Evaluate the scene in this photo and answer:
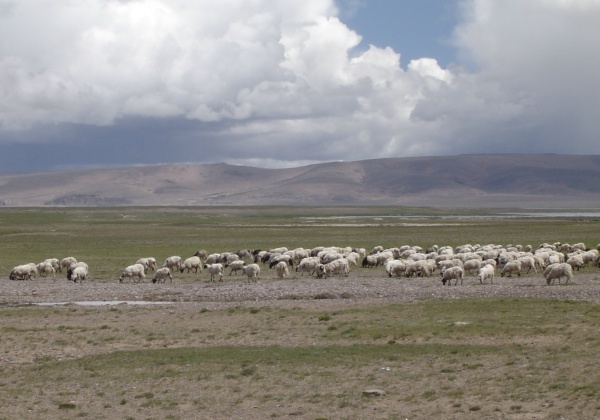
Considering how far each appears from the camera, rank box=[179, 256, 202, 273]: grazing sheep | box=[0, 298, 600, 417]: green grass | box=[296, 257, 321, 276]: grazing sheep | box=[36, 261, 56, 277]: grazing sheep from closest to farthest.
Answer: box=[0, 298, 600, 417]: green grass → box=[296, 257, 321, 276]: grazing sheep → box=[36, 261, 56, 277]: grazing sheep → box=[179, 256, 202, 273]: grazing sheep

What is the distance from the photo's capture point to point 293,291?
1111 inches

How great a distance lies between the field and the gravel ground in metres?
0.08

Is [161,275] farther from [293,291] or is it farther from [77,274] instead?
[293,291]

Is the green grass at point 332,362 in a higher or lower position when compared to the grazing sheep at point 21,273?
lower

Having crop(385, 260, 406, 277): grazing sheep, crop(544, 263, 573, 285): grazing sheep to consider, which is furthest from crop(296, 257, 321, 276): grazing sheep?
crop(544, 263, 573, 285): grazing sheep

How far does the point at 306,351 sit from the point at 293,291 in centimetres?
1110

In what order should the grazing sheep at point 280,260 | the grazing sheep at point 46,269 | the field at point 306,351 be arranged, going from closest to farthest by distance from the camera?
the field at point 306,351, the grazing sheep at point 46,269, the grazing sheep at point 280,260

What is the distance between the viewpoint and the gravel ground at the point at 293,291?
2552 cm

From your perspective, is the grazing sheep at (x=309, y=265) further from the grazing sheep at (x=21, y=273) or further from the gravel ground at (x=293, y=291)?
the grazing sheep at (x=21, y=273)

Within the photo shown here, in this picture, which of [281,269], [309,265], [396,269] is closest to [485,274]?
[396,269]

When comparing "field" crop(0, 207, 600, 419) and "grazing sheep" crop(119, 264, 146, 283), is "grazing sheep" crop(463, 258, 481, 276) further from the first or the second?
"grazing sheep" crop(119, 264, 146, 283)

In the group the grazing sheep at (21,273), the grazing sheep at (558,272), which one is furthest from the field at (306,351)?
the grazing sheep at (21,273)

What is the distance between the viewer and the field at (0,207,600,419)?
42.7 feet

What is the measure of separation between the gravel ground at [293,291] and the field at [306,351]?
0.08m
